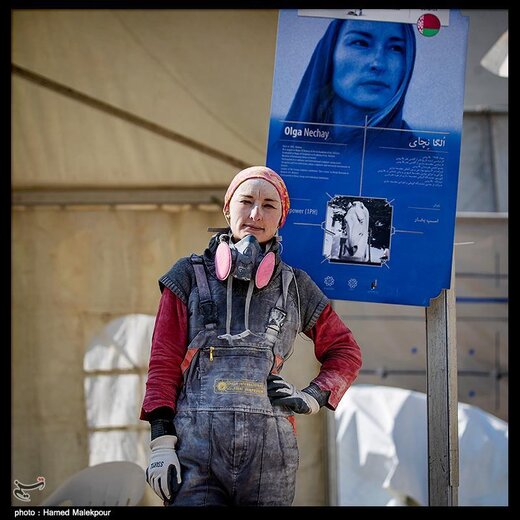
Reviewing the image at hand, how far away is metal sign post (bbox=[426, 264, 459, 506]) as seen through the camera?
3.06 metres

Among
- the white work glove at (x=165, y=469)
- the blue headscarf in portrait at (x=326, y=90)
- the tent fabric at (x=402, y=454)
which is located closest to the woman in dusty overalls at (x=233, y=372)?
the white work glove at (x=165, y=469)

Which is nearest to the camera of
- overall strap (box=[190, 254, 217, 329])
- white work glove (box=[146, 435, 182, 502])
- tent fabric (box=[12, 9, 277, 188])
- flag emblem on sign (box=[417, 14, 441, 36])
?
white work glove (box=[146, 435, 182, 502])

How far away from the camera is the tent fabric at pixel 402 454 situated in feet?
16.4

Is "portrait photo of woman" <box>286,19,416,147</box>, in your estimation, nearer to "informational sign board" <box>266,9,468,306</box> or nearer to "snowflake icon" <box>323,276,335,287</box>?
"informational sign board" <box>266,9,468,306</box>

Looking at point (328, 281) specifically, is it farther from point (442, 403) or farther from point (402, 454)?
point (402, 454)

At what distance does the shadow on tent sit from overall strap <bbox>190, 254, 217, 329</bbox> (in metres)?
1.66

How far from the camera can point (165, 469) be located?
8.46ft

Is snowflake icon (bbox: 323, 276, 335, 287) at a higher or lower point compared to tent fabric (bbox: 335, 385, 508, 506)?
higher

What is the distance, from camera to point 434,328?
316 centimetres

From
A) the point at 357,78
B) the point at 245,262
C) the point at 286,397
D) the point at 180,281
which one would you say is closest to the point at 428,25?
the point at 357,78

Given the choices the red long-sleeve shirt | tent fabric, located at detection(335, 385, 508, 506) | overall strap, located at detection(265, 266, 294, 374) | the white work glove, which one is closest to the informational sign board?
the red long-sleeve shirt
